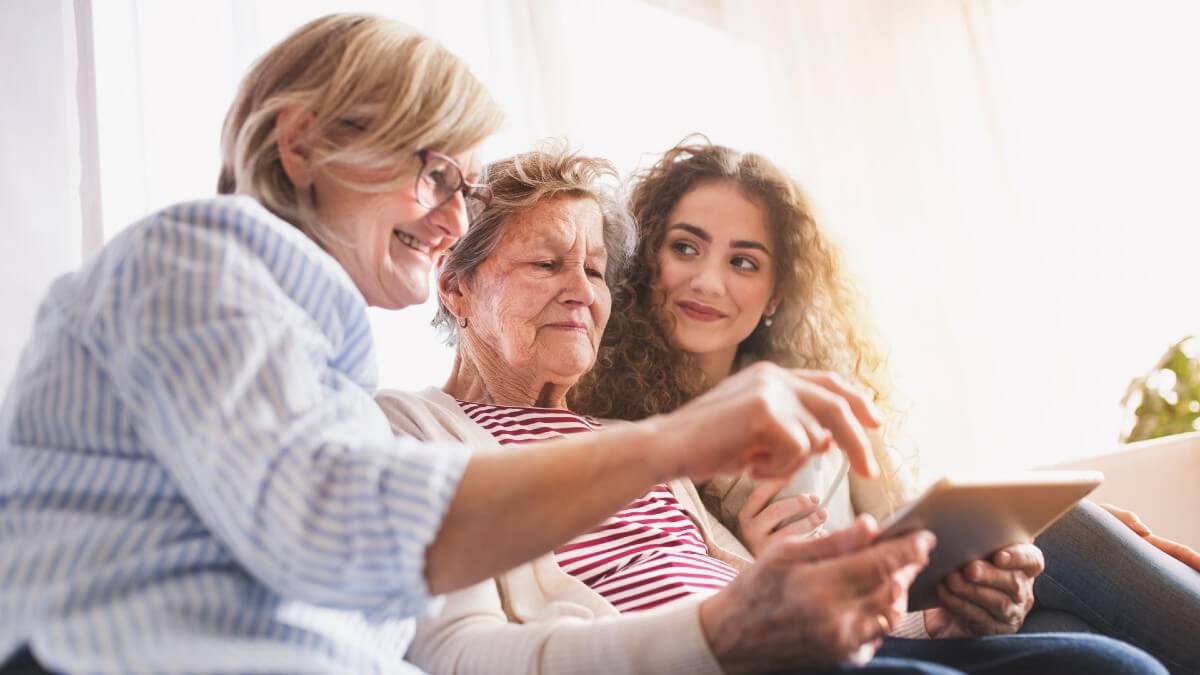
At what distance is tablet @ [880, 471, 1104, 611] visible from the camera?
2.81 feet

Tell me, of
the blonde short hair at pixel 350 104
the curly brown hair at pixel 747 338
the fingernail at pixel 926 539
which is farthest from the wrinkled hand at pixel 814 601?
the curly brown hair at pixel 747 338

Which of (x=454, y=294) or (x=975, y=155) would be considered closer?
(x=454, y=294)

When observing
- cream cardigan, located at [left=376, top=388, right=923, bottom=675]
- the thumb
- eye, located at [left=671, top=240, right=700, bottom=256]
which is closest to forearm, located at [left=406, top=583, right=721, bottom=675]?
cream cardigan, located at [left=376, top=388, right=923, bottom=675]

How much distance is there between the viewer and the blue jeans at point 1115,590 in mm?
1308

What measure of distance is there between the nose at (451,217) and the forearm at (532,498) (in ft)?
1.30

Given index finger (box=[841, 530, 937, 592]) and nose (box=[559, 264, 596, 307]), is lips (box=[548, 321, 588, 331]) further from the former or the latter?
index finger (box=[841, 530, 937, 592])

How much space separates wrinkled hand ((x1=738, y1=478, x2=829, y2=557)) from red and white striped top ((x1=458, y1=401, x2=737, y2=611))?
128 mm

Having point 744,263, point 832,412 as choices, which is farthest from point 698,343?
point 832,412

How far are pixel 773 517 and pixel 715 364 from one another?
0.44 metres

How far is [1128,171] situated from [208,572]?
3.03 meters

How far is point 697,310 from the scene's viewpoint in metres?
1.84

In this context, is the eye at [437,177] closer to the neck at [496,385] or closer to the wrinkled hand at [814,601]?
the wrinkled hand at [814,601]

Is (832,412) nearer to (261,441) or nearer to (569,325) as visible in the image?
(261,441)

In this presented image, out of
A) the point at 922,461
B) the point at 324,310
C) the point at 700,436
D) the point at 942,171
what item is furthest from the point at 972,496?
the point at 942,171
